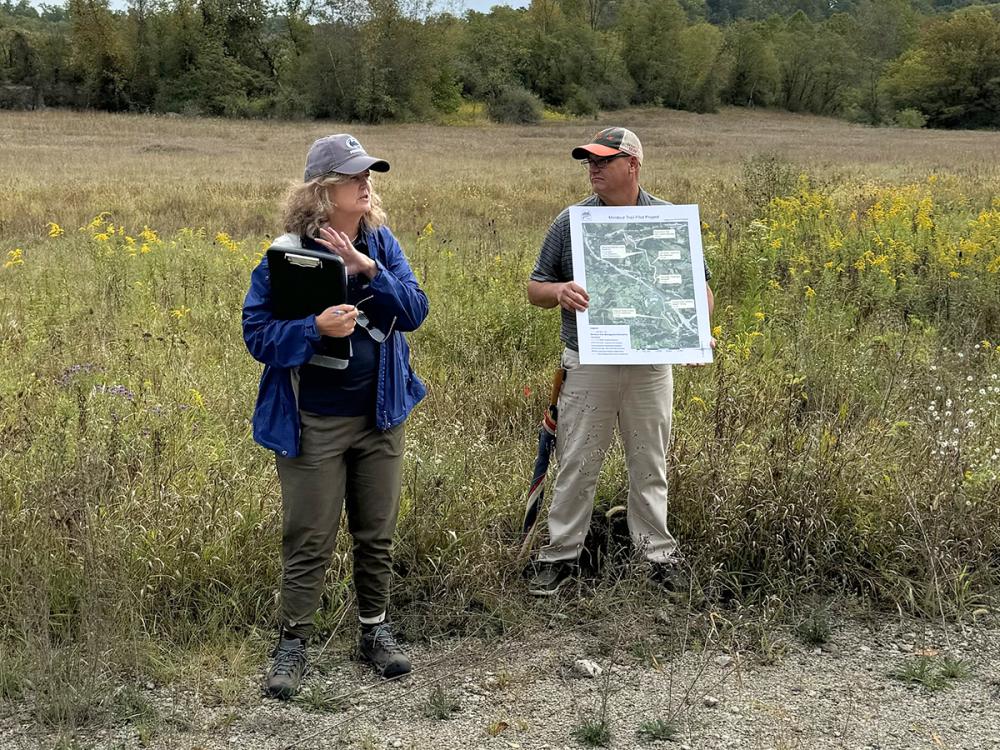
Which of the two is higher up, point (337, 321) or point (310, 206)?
point (310, 206)

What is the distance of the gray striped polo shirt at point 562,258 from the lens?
165 inches

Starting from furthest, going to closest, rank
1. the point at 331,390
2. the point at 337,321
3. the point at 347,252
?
the point at 331,390 → the point at 347,252 → the point at 337,321

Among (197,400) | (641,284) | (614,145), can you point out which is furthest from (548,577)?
(197,400)

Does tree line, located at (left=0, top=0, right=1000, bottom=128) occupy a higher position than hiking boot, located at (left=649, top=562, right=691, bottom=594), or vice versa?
tree line, located at (left=0, top=0, right=1000, bottom=128)

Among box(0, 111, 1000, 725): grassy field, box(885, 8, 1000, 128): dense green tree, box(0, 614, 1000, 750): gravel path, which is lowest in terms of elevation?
box(0, 614, 1000, 750): gravel path

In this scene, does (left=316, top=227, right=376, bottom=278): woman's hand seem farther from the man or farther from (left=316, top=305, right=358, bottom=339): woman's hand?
the man

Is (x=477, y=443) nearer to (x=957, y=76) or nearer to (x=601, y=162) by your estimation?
(x=601, y=162)

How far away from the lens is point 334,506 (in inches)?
139

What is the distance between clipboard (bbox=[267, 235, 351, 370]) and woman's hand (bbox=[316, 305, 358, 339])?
55mm

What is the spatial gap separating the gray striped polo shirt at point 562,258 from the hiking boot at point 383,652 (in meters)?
1.44

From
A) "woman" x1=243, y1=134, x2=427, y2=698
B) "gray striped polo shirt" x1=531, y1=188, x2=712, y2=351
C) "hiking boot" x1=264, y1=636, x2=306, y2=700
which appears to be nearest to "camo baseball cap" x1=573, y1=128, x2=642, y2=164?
"gray striped polo shirt" x1=531, y1=188, x2=712, y2=351

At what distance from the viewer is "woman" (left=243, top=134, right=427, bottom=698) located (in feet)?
11.1

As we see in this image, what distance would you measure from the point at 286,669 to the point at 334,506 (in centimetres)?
59

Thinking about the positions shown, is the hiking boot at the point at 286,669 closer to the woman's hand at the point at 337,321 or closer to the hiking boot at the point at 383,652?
the hiking boot at the point at 383,652
